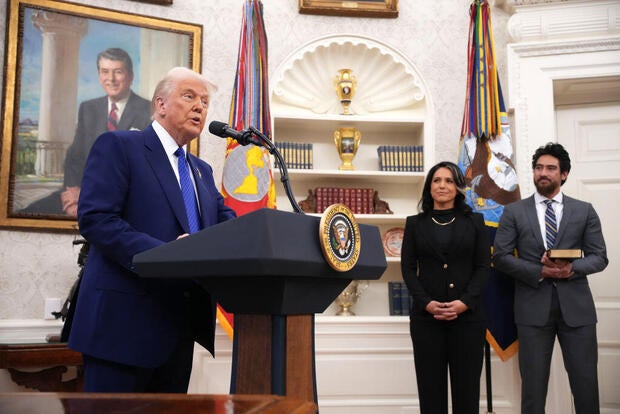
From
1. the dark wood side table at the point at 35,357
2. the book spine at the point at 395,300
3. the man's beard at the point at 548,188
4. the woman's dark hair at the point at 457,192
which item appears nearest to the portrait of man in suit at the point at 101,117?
the dark wood side table at the point at 35,357

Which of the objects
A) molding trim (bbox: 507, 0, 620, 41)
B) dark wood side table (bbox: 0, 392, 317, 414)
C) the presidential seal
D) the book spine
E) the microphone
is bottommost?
the book spine

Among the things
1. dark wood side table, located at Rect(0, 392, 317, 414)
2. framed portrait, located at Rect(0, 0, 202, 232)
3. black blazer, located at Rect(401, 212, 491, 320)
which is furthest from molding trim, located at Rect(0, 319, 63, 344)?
dark wood side table, located at Rect(0, 392, 317, 414)

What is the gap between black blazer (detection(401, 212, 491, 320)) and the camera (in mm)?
2793

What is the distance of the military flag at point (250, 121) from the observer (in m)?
3.57

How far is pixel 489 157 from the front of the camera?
366 cm

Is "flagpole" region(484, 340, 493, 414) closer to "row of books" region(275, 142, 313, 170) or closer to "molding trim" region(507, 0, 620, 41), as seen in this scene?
"row of books" region(275, 142, 313, 170)

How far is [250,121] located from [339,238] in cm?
248

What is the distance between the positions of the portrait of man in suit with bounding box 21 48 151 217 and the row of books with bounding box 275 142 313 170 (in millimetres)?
935

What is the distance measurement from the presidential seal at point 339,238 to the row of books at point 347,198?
2.76 metres

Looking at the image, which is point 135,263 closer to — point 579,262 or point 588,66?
point 579,262

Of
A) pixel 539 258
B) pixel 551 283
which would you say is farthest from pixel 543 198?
pixel 551 283

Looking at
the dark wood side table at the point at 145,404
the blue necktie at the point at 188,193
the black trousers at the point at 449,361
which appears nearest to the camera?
the dark wood side table at the point at 145,404

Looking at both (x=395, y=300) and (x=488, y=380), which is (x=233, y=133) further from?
(x=395, y=300)

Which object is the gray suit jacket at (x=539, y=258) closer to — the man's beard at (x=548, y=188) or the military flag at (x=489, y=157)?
the man's beard at (x=548, y=188)
